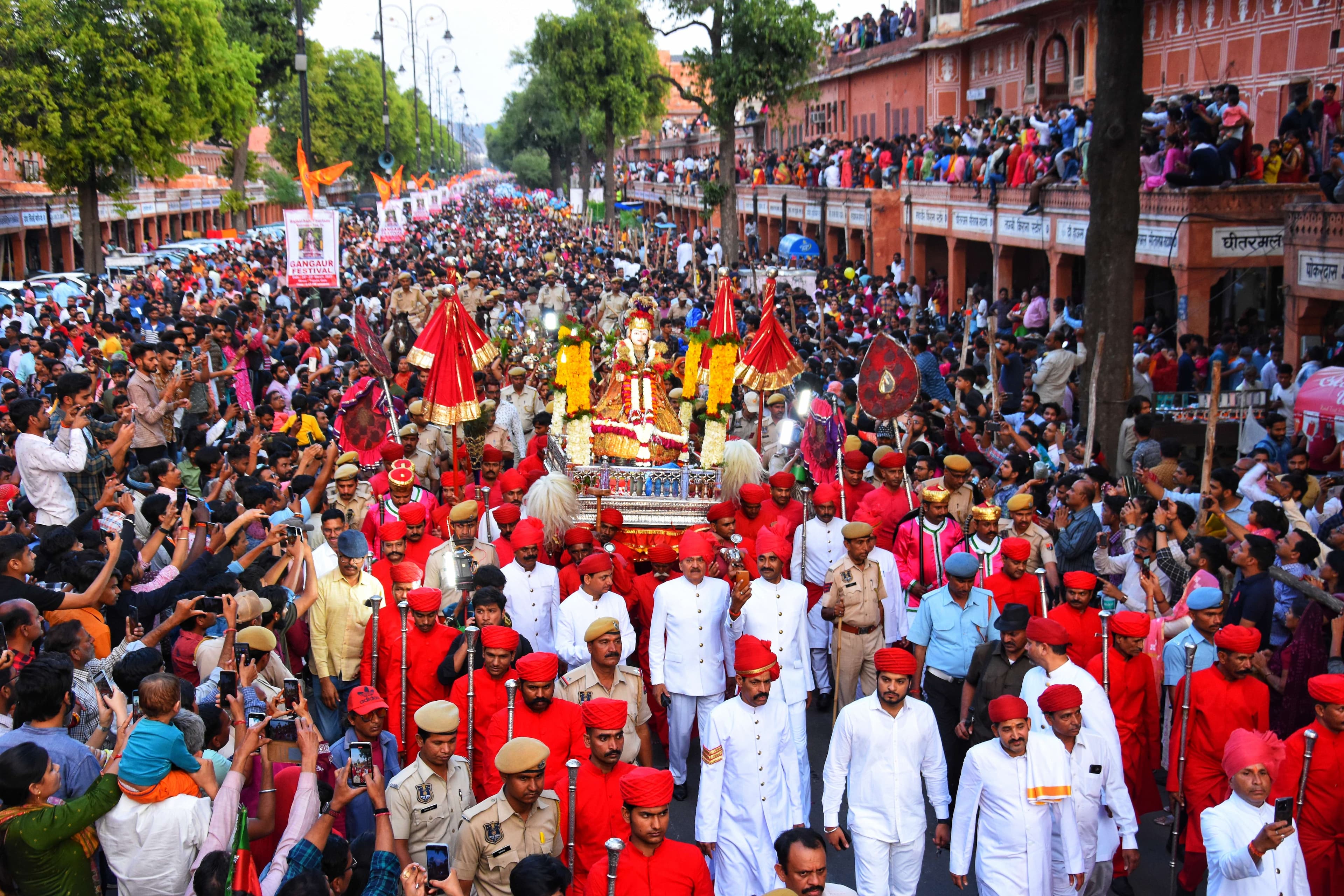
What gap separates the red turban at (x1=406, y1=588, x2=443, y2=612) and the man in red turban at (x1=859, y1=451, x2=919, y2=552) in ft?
12.1

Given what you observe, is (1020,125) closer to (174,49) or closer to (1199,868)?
(1199,868)

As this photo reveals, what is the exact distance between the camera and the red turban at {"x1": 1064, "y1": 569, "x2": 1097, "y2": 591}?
6.78 meters

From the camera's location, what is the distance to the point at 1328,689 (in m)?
5.23

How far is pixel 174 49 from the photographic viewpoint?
3131 cm

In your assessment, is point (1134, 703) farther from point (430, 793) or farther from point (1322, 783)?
point (430, 793)

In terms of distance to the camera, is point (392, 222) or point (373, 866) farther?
point (392, 222)

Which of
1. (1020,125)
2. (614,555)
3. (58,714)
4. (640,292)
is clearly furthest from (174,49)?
(58,714)

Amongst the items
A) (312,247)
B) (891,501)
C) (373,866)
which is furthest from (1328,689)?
(312,247)

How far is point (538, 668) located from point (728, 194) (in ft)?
86.6

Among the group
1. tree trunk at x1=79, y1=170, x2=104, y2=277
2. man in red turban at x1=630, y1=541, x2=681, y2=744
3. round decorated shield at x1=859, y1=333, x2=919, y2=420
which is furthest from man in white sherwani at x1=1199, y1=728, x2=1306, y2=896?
tree trunk at x1=79, y1=170, x2=104, y2=277

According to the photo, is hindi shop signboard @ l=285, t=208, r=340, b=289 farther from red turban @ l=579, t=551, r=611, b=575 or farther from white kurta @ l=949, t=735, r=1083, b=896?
white kurta @ l=949, t=735, r=1083, b=896

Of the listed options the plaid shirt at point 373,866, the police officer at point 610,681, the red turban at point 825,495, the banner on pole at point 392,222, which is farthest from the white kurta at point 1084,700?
the banner on pole at point 392,222

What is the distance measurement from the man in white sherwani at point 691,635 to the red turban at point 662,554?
0.65 meters

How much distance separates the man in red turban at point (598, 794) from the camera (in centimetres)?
518
